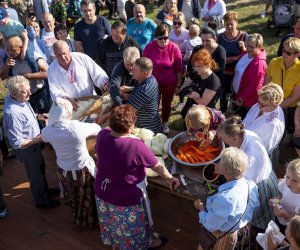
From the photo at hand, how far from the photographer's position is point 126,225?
3750 mm

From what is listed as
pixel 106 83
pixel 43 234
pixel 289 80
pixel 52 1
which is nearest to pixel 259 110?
pixel 289 80

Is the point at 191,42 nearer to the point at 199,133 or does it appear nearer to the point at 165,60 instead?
the point at 165,60

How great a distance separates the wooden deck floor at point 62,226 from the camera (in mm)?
4320

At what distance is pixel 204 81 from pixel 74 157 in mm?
1806

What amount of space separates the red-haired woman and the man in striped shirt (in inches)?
21.5

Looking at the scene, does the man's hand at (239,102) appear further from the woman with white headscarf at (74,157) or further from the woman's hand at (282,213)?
the woman's hand at (282,213)

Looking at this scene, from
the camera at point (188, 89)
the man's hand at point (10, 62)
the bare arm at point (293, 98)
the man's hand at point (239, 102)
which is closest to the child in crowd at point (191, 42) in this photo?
the man's hand at point (239, 102)

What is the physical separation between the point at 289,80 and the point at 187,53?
6.82 ft

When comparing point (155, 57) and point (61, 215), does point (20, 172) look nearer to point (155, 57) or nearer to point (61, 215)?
point (61, 215)

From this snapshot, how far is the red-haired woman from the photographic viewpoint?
4.50 meters

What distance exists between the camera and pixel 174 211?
4.68 meters

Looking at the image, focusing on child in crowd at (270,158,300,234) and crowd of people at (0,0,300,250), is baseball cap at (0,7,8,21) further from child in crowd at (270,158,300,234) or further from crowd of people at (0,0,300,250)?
child in crowd at (270,158,300,234)

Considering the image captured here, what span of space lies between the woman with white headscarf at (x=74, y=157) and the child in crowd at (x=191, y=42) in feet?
9.36

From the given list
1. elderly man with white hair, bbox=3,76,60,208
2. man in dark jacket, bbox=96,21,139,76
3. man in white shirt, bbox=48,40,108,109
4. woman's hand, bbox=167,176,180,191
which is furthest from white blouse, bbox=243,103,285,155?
man in dark jacket, bbox=96,21,139,76
